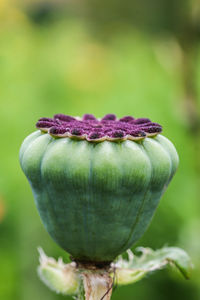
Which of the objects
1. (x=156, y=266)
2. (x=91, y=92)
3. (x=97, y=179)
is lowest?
(x=156, y=266)

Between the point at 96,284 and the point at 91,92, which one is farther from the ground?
the point at 91,92

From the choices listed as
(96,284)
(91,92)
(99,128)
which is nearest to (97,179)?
(99,128)

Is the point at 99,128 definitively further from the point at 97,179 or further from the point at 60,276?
the point at 60,276

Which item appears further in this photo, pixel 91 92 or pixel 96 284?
pixel 91 92

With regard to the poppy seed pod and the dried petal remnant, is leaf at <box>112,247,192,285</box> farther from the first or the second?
the dried petal remnant

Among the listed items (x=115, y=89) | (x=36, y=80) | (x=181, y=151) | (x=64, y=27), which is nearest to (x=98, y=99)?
(x=115, y=89)

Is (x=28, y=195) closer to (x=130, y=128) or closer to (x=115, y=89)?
(x=115, y=89)
